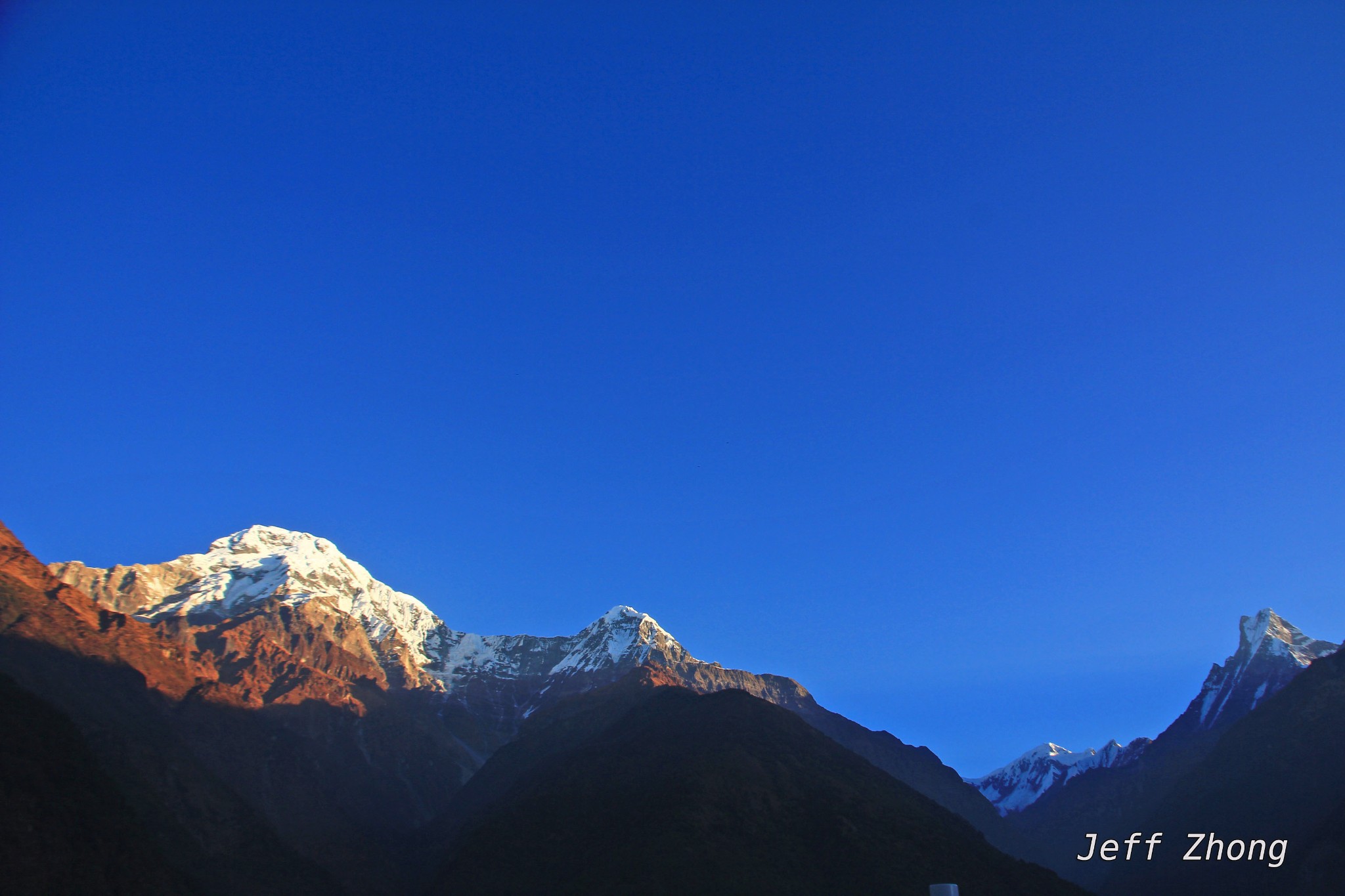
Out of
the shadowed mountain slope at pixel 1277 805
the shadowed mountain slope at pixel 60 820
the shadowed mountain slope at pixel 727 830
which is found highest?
the shadowed mountain slope at pixel 1277 805

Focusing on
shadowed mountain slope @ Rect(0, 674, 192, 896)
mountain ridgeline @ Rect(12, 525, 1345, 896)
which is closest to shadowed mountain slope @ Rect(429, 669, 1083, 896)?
mountain ridgeline @ Rect(12, 525, 1345, 896)

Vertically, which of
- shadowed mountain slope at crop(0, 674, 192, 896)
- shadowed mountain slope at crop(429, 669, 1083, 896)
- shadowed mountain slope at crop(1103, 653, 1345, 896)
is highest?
shadowed mountain slope at crop(1103, 653, 1345, 896)

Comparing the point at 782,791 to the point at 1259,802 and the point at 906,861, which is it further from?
the point at 1259,802

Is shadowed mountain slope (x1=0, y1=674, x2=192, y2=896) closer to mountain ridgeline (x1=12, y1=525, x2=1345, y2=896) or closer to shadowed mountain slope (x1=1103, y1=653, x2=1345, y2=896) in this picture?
mountain ridgeline (x1=12, y1=525, x2=1345, y2=896)

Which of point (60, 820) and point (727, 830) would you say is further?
point (727, 830)

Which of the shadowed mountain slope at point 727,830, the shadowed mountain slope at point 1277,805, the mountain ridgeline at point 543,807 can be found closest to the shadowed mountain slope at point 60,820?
the mountain ridgeline at point 543,807

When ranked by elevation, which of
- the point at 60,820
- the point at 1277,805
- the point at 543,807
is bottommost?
the point at 60,820

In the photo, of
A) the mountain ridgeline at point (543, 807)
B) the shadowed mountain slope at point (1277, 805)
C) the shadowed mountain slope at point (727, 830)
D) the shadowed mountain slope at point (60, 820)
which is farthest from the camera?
the shadowed mountain slope at point (1277, 805)

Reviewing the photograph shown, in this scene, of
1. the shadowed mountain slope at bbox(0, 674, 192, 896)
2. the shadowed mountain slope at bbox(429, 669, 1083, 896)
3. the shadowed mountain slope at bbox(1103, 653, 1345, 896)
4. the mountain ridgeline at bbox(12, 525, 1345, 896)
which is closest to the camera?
the shadowed mountain slope at bbox(0, 674, 192, 896)

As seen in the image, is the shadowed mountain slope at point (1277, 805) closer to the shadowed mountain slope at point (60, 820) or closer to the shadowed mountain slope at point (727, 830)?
the shadowed mountain slope at point (727, 830)

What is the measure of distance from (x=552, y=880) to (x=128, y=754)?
62.7 metres

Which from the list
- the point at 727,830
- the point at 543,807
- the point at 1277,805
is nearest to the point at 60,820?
the point at 727,830

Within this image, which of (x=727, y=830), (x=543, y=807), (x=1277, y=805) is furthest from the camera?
(x=1277, y=805)

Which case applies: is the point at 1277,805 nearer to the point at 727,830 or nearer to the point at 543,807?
the point at 727,830
